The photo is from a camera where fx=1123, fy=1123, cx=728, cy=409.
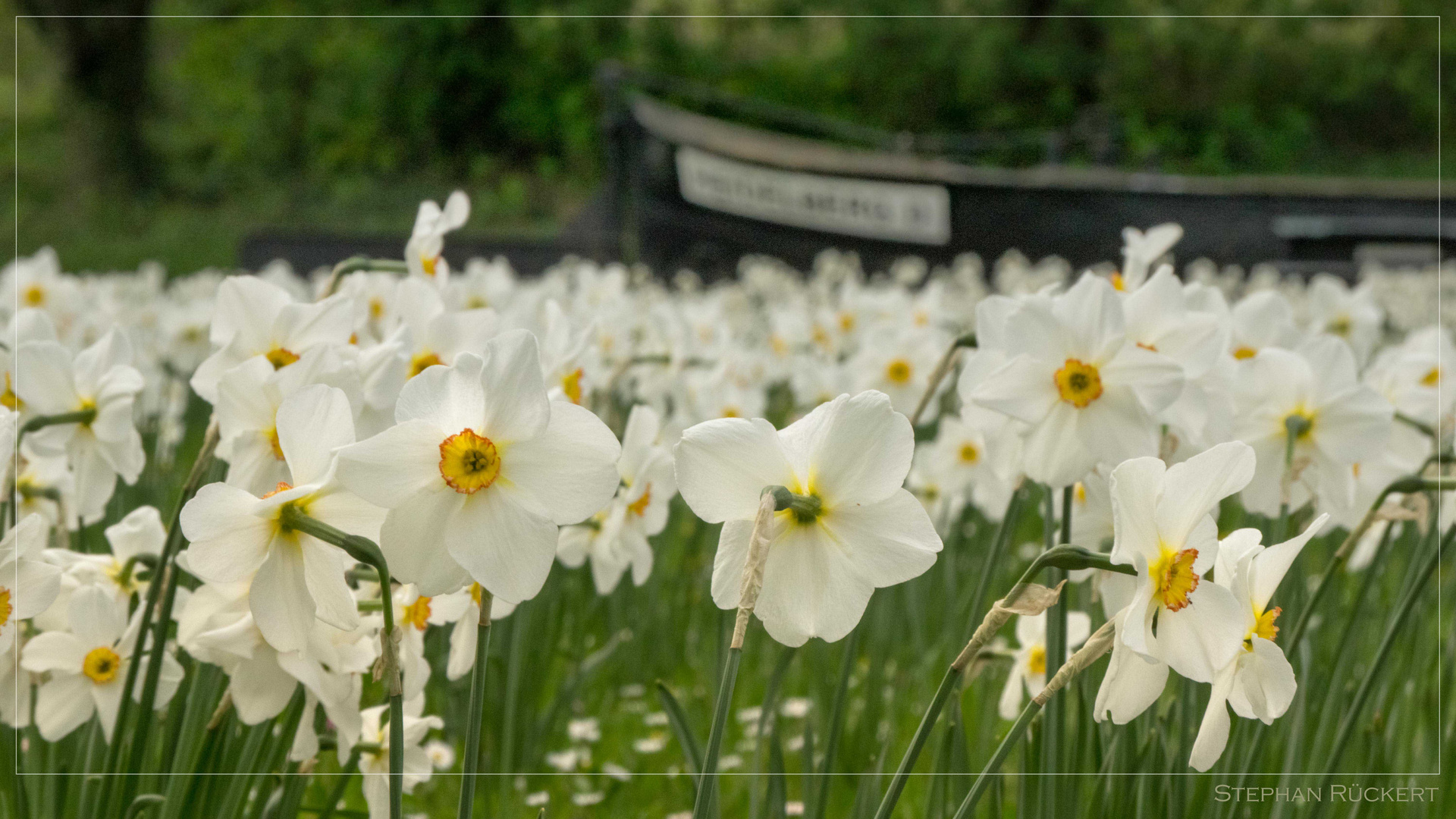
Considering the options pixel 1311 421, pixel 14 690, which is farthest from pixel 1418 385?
pixel 14 690

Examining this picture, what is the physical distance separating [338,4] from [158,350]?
29.8 ft

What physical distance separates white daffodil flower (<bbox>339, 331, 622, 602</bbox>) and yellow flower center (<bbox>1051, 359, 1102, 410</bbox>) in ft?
1.54

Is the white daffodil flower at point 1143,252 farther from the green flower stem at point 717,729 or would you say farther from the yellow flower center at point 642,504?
the green flower stem at point 717,729

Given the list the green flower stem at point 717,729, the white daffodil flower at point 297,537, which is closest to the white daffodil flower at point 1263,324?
the green flower stem at point 717,729

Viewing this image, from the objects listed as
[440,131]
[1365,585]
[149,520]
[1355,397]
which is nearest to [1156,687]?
[1365,585]

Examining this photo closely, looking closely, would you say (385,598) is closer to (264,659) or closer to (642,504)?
(264,659)

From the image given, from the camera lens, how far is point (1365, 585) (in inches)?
44.1

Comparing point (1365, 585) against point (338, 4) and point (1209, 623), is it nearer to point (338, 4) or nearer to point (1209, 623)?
point (1209, 623)

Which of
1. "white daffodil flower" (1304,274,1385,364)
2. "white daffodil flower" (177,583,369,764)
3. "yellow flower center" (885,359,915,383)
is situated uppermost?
"white daffodil flower" (1304,274,1385,364)

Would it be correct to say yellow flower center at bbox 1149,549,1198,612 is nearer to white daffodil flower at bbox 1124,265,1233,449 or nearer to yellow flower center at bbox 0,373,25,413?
white daffodil flower at bbox 1124,265,1233,449

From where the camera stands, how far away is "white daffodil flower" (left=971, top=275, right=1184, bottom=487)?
956 mm

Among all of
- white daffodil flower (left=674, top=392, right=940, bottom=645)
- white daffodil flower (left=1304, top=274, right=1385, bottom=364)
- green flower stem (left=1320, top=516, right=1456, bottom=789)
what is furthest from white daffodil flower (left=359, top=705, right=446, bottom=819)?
white daffodil flower (left=1304, top=274, right=1385, bottom=364)

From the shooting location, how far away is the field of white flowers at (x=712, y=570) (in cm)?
68

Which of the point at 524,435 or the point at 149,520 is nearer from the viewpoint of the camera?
the point at 524,435
